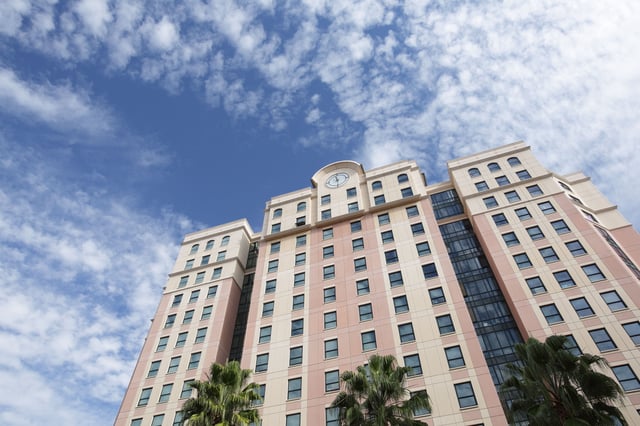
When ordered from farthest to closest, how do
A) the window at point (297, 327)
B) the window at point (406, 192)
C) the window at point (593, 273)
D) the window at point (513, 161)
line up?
1. the window at point (406, 192)
2. the window at point (513, 161)
3. the window at point (297, 327)
4. the window at point (593, 273)

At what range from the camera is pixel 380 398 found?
22.7 metres

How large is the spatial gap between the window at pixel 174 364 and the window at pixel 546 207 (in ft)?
140

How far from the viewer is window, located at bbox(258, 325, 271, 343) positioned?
138 ft

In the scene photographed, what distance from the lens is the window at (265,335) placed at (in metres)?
41.9

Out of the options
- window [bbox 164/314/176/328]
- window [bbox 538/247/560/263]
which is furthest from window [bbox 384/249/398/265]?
window [bbox 164/314/176/328]

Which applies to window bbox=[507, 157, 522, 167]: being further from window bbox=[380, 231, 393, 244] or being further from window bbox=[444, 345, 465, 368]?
window bbox=[444, 345, 465, 368]

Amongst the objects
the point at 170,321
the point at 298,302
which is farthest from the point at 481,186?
the point at 170,321

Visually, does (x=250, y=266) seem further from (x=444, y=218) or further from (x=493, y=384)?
(x=493, y=384)

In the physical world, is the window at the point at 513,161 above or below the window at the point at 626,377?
above

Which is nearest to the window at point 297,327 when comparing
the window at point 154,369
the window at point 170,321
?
the window at point 154,369

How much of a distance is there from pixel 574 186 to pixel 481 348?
27902 millimetres

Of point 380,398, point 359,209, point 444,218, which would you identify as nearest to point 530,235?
point 444,218

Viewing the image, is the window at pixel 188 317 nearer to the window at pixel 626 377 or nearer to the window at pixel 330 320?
the window at pixel 330 320

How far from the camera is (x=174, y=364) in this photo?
43.9 metres
